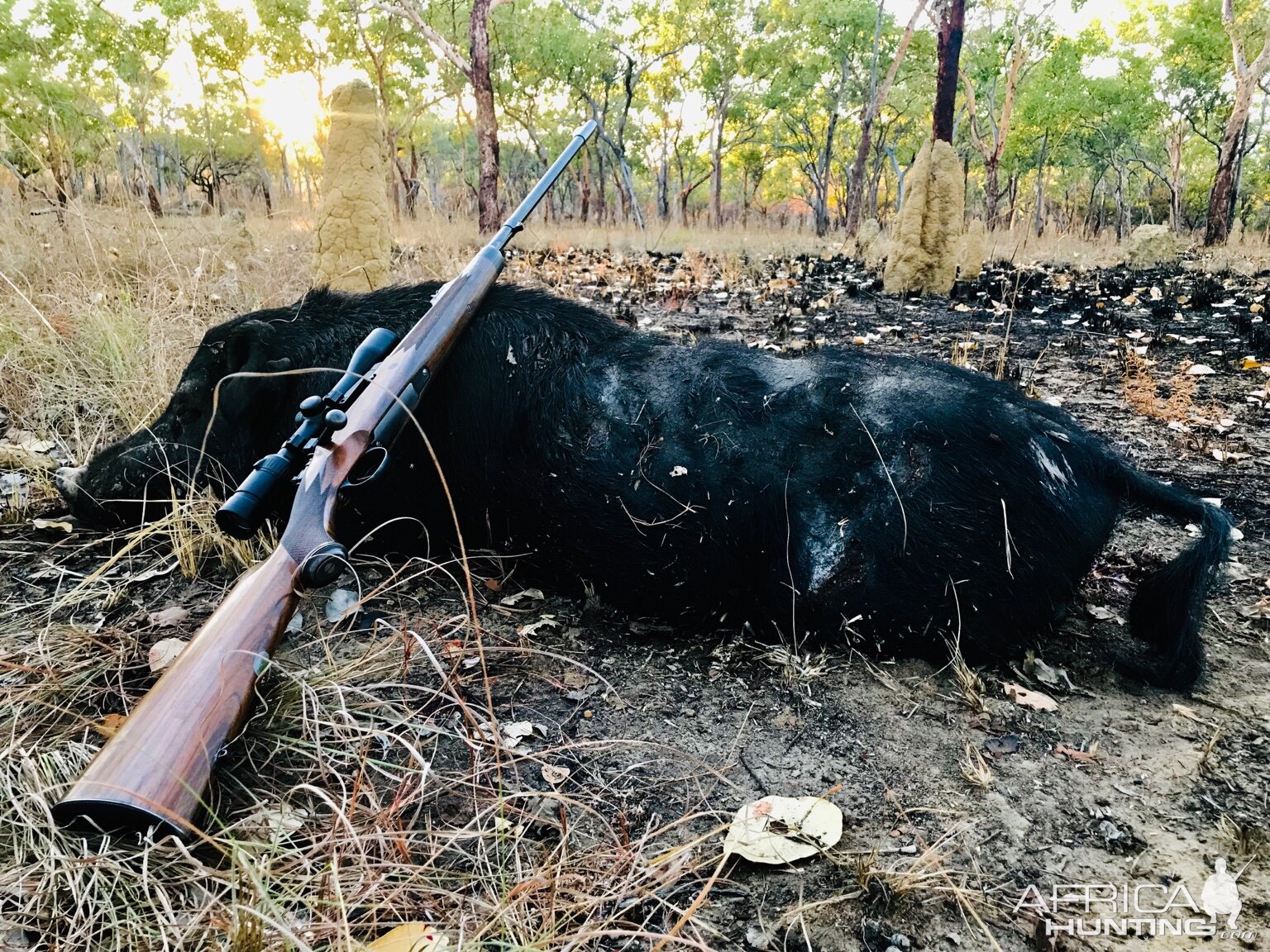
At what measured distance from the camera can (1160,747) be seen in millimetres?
2018

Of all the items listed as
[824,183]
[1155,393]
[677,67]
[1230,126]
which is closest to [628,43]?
[677,67]

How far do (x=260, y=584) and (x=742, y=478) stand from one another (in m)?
1.41

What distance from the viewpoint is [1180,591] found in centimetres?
225

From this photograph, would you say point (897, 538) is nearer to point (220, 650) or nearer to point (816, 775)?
point (816, 775)

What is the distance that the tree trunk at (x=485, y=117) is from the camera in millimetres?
13047

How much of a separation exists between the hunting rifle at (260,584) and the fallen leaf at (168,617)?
0.62 meters

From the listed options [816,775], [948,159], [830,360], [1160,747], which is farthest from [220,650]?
[948,159]

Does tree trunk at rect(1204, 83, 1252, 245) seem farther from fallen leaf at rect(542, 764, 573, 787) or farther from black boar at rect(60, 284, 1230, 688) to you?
fallen leaf at rect(542, 764, 573, 787)

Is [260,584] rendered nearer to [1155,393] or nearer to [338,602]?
[338,602]

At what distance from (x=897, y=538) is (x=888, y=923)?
1112mm

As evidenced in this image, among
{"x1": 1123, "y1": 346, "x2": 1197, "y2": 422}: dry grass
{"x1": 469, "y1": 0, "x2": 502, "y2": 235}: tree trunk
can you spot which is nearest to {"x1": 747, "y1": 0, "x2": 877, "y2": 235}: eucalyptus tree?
{"x1": 469, "y1": 0, "x2": 502, "y2": 235}: tree trunk

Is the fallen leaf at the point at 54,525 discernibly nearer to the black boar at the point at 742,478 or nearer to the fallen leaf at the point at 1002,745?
the black boar at the point at 742,478

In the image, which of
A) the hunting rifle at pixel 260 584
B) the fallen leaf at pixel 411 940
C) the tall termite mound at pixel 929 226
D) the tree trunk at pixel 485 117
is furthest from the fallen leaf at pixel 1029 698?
the tree trunk at pixel 485 117

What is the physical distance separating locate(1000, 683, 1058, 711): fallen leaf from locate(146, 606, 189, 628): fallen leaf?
263cm
